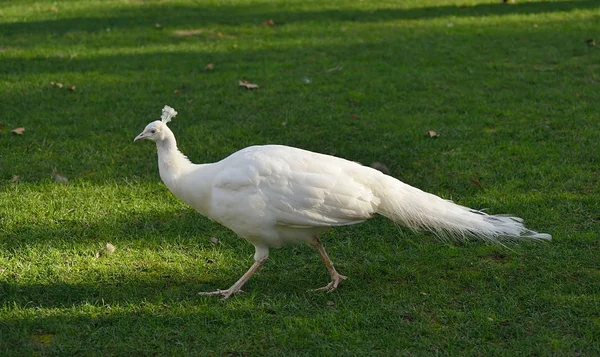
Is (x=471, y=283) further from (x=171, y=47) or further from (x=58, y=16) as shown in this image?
(x=58, y=16)

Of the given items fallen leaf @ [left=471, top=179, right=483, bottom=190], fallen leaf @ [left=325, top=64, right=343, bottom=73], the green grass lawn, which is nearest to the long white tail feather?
the green grass lawn

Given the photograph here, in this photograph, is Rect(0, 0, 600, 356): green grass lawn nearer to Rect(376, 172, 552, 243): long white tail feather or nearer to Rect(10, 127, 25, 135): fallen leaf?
Rect(10, 127, 25, 135): fallen leaf

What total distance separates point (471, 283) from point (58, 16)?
31.2 feet

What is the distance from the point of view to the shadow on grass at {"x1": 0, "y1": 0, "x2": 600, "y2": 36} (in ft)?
37.7

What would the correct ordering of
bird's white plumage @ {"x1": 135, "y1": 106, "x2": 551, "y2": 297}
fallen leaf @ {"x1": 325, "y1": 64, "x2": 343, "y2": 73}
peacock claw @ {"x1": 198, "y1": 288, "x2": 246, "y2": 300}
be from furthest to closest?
fallen leaf @ {"x1": 325, "y1": 64, "x2": 343, "y2": 73}
peacock claw @ {"x1": 198, "y1": 288, "x2": 246, "y2": 300}
bird's white plumage @ {"x1": 135, "y1": 106, "x2": 551, "y2": 297}

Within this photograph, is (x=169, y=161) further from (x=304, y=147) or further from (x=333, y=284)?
(x=304, y=147)

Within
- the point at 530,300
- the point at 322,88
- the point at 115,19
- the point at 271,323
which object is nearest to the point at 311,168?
the point at 271,323

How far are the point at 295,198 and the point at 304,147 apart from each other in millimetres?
2529

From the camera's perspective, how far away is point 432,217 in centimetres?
452

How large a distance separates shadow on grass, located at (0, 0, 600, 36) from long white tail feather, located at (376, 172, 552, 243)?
7.79m

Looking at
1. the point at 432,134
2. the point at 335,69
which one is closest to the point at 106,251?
the point at 432,134

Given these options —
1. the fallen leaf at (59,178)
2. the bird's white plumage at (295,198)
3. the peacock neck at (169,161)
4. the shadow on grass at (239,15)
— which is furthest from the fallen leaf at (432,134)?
the shadow on grass at (239,15)

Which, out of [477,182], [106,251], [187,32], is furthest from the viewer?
[187,32]

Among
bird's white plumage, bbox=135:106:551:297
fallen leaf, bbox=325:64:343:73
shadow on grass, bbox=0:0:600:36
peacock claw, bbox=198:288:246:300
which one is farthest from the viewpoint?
shadow on grass, bbox=0:0:600:36
